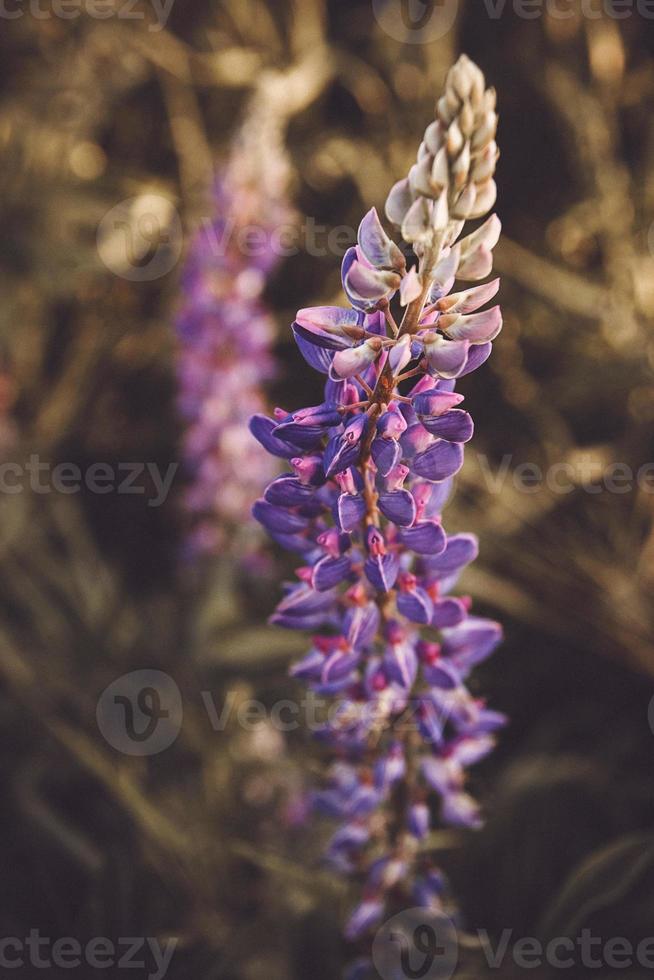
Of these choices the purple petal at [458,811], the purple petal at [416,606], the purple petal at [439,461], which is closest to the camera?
the purple petal at [439,461]

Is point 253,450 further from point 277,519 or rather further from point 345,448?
point 345,448

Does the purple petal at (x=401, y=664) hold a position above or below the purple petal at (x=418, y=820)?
above

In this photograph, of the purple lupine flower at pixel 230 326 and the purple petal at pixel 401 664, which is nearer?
the purple petal at pixel 401 664

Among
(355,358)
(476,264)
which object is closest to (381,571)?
(355,358)

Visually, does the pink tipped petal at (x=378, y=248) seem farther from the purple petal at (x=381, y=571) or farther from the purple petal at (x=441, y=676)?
the purple petal at (x=441, y=676)

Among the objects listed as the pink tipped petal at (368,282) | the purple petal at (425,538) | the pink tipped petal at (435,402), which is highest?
the pink tipped petal at (368,282)

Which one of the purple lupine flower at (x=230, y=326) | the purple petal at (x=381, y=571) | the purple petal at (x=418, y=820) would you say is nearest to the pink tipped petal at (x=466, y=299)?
the purple petal at (x=381, y=571)

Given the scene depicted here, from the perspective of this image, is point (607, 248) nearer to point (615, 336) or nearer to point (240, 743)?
point (615, 336)

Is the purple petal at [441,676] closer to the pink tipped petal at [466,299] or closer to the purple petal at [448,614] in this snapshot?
the purple petal at [448,614]

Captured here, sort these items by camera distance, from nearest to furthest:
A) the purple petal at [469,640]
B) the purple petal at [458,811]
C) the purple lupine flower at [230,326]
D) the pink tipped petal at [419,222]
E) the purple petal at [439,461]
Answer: the pink tipped petal at [419,222] → the purple petal at [439,461] → the purple petal at [469,640] → the purple petal at [458,811] → the purple lupine flower at [230,326]
